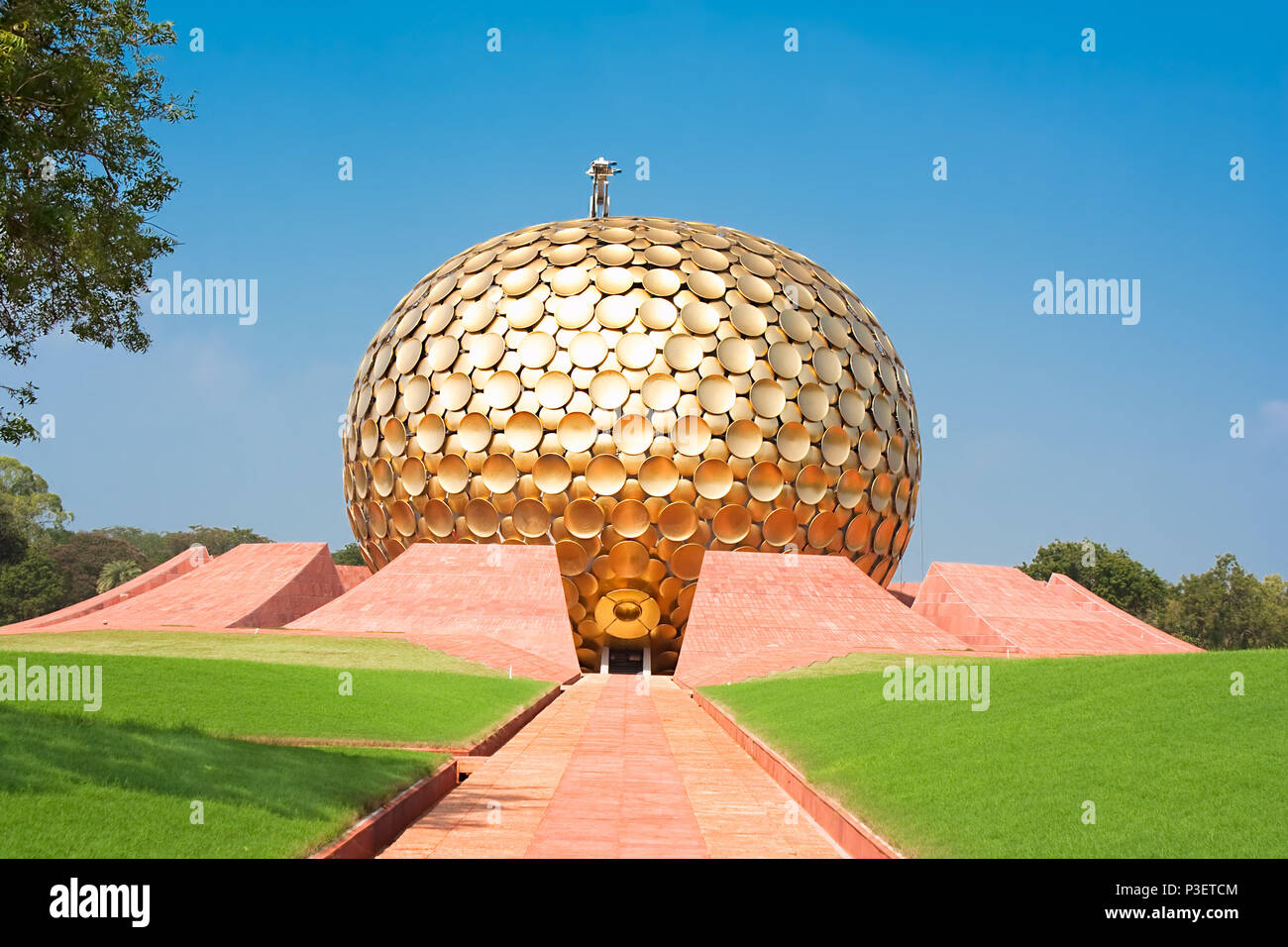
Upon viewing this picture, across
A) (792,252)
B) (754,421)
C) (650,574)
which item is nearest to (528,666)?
(650,574)

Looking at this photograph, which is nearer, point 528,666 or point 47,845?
point 47,845

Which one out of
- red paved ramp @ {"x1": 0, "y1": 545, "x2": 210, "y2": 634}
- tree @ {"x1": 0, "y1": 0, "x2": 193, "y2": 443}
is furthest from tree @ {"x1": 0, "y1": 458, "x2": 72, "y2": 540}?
tree @ {"x1": 0, "y1": 0, "x2": 193, "y2": 443}

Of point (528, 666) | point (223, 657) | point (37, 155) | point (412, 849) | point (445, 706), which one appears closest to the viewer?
point (412, 849)

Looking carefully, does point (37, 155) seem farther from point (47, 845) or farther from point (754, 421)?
point (754, 421)

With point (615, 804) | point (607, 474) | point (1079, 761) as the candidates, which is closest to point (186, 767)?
point (615, 804)

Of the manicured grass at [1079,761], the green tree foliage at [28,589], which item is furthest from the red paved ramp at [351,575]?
the green tree foliage at [28,589]

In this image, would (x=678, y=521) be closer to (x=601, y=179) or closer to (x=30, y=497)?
(x=601, y=179)

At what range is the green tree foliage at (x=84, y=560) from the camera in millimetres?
59250

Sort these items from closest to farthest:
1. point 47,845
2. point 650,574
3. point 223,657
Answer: point 47,845
point 223,657
point 650,574

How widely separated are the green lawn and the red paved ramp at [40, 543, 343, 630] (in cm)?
906

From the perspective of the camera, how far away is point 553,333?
2619 centimetres

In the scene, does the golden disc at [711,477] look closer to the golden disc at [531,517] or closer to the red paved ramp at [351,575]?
the golden disc at [531,517]

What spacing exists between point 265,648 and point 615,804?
9.45m

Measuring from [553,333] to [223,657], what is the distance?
13.3 m
